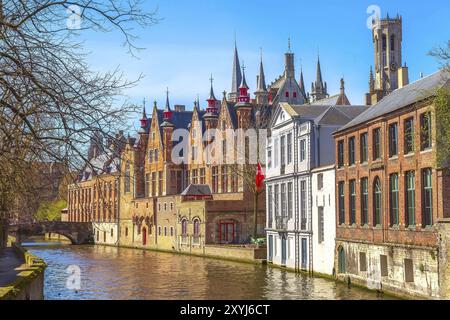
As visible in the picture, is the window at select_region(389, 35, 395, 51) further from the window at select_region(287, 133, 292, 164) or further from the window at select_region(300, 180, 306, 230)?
the window at select_region(300, 180, 306, 230)

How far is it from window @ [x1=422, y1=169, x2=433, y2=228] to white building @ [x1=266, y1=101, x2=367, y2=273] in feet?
31.2

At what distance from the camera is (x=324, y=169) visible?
36.5 metres

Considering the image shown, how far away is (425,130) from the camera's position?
2600 centimetres

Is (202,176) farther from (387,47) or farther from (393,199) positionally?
(387,47)

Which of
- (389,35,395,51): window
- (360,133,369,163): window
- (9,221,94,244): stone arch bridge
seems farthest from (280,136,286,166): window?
(389,35,395,51): window

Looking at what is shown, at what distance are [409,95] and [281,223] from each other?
15.8 meters

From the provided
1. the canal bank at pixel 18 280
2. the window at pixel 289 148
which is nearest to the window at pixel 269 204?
the window at pixel 289 148

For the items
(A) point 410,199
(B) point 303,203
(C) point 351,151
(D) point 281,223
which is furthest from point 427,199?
(D) point 281,223

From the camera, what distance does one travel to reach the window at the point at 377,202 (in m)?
30.1

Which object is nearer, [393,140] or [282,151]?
[393,140]

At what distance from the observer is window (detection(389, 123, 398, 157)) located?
28.8 m

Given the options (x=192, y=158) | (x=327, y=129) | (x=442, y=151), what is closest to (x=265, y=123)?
(x=192, y=158)

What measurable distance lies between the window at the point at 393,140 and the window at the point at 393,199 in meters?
0.96
